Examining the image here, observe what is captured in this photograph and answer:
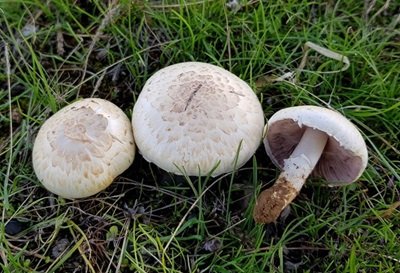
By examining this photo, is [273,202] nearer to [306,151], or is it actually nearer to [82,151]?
[306,151]

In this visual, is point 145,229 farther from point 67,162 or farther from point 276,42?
point 276,42

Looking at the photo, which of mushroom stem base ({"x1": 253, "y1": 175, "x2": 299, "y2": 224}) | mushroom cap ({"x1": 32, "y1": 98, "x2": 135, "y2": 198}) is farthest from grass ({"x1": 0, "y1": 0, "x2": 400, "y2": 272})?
mushroom cap ({"x1": 32, "y1": 98, "x2": 135, "y2": 198})

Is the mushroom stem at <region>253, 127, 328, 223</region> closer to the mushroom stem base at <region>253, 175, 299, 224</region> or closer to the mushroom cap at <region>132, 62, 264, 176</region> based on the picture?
the mushroom stem base at <region>253, 175, 299, 224</region>

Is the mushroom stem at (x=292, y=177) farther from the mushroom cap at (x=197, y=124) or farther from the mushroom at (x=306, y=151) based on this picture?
the mushroom cap at (x=197, y=124)

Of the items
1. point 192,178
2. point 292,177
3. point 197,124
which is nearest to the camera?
point 197,124

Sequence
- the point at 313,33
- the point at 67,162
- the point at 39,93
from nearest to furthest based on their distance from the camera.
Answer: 1. the point at 67,162
2. the point at 39,93
3. the point at 313,33

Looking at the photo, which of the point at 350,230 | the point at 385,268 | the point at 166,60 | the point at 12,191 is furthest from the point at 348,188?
the point at 12,191

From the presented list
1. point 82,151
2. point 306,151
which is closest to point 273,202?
point 306,151
